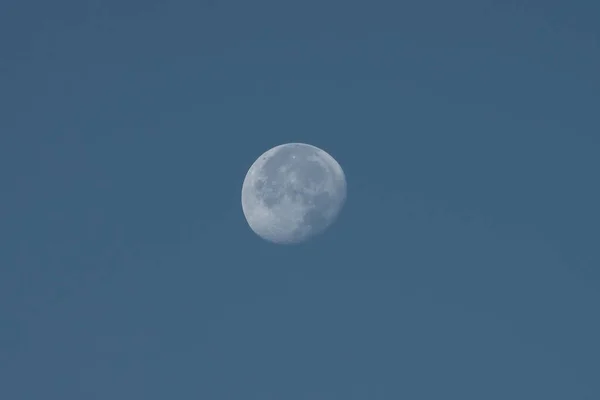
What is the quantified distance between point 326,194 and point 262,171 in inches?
126

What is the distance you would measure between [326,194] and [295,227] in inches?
83.6

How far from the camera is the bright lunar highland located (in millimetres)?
46312

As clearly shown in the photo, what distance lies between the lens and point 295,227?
4625 cm

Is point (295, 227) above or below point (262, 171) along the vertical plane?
below

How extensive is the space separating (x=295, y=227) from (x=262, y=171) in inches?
132

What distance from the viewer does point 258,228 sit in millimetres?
47875

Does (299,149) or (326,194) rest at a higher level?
(299,149)

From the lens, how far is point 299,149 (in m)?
48.9

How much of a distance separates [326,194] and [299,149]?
10.1 feet

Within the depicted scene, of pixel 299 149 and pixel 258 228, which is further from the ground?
pixel 299 149

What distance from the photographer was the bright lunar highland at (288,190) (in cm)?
4631

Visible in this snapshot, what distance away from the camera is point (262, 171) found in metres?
47.9

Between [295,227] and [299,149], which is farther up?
[299,149]

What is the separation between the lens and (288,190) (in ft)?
152
